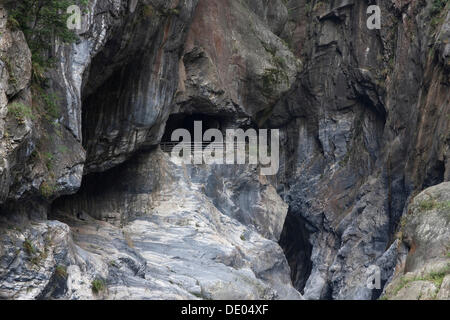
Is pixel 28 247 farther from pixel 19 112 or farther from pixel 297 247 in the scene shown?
pixel 297 247

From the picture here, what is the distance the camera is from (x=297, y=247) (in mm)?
46188

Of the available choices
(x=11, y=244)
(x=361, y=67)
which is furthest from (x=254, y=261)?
(x=361, y=67)

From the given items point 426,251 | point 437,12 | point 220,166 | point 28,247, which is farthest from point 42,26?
point 437,12

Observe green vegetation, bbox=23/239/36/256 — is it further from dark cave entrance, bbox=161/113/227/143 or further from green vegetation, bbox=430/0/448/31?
green vegetation, bbox=430/0/448/31

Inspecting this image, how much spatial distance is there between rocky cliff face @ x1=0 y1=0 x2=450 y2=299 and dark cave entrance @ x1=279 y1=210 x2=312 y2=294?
0.14m

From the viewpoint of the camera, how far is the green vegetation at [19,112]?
47.8 feet

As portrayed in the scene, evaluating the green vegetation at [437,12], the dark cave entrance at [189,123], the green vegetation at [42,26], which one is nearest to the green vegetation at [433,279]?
the green vegetation at [42,26]

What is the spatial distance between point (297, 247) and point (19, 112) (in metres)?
33.7

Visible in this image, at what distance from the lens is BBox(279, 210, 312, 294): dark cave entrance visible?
45.0 m

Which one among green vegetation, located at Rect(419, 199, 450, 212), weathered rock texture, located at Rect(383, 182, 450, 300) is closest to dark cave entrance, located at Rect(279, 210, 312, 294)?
weathered rock texture, located at Rect(383, 182, 450, 300)

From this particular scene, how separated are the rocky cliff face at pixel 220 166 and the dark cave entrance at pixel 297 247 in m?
0.14

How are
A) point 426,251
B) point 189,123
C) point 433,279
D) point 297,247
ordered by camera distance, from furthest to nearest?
point 297,247 < point 189,123 < point 426,251 < point 433,279

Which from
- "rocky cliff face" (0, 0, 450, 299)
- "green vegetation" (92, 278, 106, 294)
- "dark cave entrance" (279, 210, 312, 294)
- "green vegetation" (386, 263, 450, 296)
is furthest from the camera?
"dark cave entrance" (279, 210, 312, 294)

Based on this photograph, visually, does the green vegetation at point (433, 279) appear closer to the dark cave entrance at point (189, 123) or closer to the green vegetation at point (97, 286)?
the green vegetation at point (97, 286)
